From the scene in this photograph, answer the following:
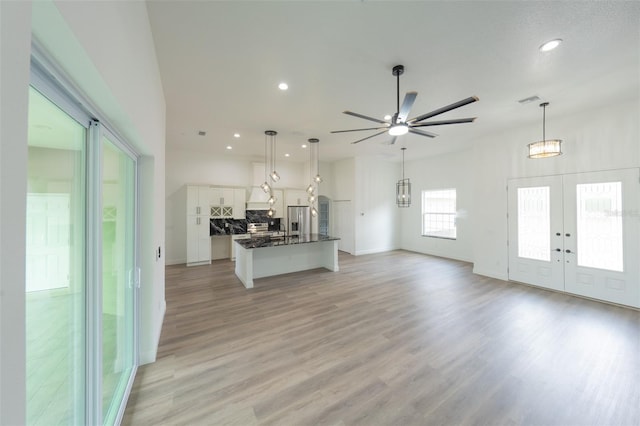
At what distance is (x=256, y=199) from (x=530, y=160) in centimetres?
704

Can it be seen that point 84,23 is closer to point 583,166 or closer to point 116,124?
point 116,124

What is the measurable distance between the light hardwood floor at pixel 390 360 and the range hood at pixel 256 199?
370cm

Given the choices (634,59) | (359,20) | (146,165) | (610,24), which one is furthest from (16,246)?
(634,59)

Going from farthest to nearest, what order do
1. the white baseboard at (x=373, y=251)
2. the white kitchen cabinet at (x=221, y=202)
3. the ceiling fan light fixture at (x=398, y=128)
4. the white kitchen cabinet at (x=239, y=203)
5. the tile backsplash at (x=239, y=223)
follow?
1. the white baseboard at (x=373, y=251)
2. the white kitchen cabinet at (x=239, y=203)
3. the tile backsplash at (x=239, y=223)
4. the white kitchen cabinet at (x=221, y=202)
5. the ceiling fan light fixture at (x=398, y=128)

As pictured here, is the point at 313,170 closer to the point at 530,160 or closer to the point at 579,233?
the point at 530,160

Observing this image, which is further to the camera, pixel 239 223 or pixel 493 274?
pixel 239 223

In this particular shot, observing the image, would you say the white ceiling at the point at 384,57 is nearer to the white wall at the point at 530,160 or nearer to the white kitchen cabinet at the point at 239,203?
the white wall at the point at 530,160

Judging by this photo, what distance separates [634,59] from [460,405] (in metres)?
4.26

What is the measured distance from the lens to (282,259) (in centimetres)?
566

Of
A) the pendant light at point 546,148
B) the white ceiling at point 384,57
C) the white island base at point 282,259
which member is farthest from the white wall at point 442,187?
the white island base at point 282,259

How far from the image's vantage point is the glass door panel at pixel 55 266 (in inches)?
37.7

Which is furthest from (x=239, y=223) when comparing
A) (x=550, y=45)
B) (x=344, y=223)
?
(x=550, y=45)

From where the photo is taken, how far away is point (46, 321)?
1047 mm

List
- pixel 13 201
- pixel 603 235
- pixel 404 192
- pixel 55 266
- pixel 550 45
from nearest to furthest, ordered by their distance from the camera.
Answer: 1. pixel 13 201
2. pixel 55 266
3. pixel 550 45
4. pixel 603 235
5. pixel 404 192
